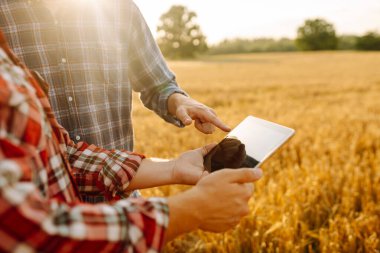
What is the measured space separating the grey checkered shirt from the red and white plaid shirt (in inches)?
22.6

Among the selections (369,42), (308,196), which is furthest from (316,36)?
(308,196)

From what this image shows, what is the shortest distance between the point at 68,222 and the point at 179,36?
61481 millimetres

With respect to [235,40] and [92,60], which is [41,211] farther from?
[235,40]

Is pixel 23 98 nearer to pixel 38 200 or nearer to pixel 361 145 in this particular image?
pixel 38 200

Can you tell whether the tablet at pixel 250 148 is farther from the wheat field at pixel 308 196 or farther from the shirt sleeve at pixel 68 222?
the wheat field at pixel 308 196

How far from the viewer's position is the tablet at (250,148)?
123 cm

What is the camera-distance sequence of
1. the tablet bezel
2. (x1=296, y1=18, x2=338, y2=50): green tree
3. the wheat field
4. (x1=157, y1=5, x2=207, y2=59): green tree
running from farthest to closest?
(x1=296, y1=18, x2=338, y2=50): green tree, (x1=157, y1=5, x2=207, y2=59): green tree, the wheat field, the tablet bezel

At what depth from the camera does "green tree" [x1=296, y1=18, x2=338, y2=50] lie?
74438mm

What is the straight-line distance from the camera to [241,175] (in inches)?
38.1

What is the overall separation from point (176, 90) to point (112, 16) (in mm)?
440

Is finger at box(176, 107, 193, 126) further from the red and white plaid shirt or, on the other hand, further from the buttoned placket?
the red and white plaid shirt

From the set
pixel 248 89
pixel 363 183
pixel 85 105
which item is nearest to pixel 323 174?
pixel 363 183

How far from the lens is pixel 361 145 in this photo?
167 inches

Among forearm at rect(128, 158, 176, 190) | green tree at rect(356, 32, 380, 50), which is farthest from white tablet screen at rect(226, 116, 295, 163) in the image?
green tree at rect(356, 32, 380, 50)
